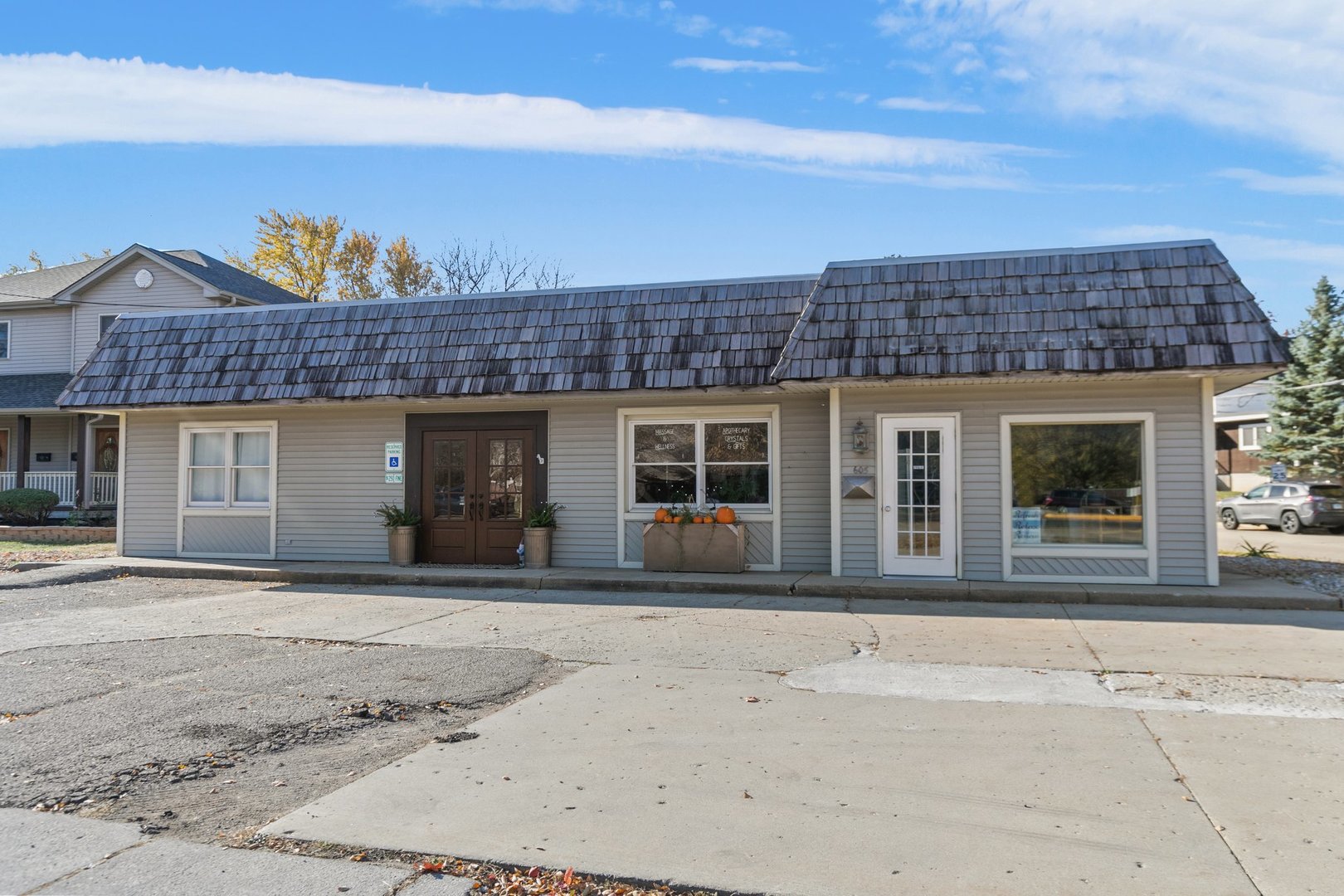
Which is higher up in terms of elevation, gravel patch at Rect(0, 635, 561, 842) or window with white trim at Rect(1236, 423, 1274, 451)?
window with white trim at Rect(1236, 423, 1274, 451)

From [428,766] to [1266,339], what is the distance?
10360mm

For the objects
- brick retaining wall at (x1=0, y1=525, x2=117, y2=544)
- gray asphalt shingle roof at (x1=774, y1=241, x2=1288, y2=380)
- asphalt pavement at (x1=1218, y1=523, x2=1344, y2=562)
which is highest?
gray asphalt shingle roof at (x1=774, y1=241, x2=1288, y2=380)

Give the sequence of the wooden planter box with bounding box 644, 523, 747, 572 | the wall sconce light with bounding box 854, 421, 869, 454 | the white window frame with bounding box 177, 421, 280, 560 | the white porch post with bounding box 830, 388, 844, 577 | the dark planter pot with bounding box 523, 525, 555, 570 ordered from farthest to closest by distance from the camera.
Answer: the white window frame with bounding box 177, 421, 280, 560 → the dark planter pot with bounding box 523, 525, 555, 570 → the wooden planter box with bounding box 644, 523, 747, 572 → the white porch post with bounding box 830, 388, 844, 577 → the wall sconce light with bounding box 854, 421, 869, 454

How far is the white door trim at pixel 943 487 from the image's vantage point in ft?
41.1

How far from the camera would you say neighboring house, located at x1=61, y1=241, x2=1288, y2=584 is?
11.9 meters

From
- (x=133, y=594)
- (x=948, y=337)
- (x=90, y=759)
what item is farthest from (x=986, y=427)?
(x=133, y=594)

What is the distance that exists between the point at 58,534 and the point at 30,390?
5.94 meters

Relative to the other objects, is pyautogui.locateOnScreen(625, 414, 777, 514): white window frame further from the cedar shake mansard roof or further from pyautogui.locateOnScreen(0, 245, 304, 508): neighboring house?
pyautogui.locateOnScreen(0, 245, 304, 508): neighboring house

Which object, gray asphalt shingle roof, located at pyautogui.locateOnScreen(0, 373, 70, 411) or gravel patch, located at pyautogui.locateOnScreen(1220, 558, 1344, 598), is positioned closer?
gravel patch, located at pyautogui.locateOnScreen(1220, 558, 1344, 598)

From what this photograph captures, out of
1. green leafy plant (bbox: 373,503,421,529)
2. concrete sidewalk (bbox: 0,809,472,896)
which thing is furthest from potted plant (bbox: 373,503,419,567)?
concrete sidewalk (bbox: 0,809,472,896)

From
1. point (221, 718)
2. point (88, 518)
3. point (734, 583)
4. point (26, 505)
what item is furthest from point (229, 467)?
point (221, 718)

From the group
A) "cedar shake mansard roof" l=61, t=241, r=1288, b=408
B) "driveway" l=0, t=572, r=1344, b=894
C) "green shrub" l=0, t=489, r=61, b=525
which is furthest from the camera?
"green shrub" l=0, t=489, r=61, b=525

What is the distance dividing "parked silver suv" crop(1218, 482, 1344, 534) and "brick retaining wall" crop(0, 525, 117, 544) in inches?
1170

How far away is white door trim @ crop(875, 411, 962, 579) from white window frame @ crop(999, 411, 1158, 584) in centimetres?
57
